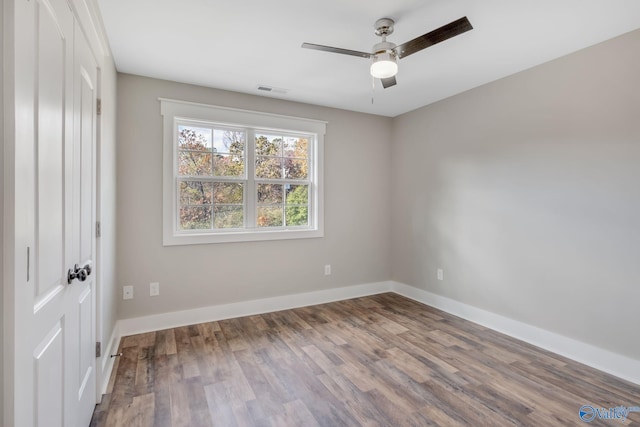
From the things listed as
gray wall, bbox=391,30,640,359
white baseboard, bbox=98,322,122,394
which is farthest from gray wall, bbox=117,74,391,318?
gray wall, bbox=391,30,640,359

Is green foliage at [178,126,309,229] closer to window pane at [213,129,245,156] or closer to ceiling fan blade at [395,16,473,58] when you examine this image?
window pane at [213,129,245,156]

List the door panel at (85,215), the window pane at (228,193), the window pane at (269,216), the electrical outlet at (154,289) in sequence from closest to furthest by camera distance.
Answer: the door panel at (85,215), the electrical outlet at (154,289), the window pane at (228,193), the window pane at (269,216)

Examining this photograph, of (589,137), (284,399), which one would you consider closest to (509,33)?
(589,137)

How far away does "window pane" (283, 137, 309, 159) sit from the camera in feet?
12.3

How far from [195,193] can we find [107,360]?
1652 millimetres

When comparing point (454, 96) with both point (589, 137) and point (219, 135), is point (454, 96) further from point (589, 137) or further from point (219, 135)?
point (219, 135)

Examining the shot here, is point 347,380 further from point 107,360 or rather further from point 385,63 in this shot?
point 385,63

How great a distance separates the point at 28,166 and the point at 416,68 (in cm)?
281

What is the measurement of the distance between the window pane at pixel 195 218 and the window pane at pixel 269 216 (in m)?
0.58

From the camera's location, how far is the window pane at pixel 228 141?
3348mm

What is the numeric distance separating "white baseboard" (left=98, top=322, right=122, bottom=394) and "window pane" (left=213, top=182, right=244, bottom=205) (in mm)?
1519

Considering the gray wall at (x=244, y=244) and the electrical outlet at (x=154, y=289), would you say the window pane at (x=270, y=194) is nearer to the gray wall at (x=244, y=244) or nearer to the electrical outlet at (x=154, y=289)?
the gray wall at (x=244, y=244)

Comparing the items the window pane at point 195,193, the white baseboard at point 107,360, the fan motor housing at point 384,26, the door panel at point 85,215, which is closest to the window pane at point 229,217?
the window pane at point 195,193

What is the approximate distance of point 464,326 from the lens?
3.16 metres
